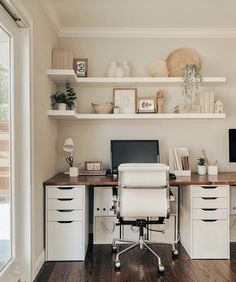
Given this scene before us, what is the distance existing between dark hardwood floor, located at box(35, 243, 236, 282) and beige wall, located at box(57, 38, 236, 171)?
118cm

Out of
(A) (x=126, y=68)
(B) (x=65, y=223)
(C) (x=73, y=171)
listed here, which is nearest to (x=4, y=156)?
(B) (x=65, y=223)

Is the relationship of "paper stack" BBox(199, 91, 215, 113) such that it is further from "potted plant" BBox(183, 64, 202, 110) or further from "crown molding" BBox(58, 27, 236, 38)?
"crown molding" BBox(58, 27, 236, 38)

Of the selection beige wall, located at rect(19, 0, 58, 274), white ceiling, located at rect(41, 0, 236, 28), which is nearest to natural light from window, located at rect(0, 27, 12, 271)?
beige wall, located at rect(19, 0, 58, 274)

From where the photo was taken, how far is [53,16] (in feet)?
10.3

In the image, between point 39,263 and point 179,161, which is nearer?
point 39,263

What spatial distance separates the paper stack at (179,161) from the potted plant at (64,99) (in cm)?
134

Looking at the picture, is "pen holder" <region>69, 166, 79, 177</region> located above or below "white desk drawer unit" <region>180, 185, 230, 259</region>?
above

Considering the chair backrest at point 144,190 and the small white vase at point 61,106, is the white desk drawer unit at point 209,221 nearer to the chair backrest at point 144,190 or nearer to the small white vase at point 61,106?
the chair backrest at point 144,190

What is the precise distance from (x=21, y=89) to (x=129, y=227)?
194cm

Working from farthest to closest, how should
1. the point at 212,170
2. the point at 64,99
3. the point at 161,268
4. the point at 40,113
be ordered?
the point at 212,170
the point at 64,99
the point at 40,113
the point at 161,268

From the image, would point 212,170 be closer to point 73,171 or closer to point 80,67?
point 73,171

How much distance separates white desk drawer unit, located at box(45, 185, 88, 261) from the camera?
283 cm

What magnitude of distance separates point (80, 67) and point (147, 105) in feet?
3.09

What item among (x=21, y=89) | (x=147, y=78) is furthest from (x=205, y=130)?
(x=21, y=89)
